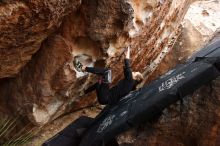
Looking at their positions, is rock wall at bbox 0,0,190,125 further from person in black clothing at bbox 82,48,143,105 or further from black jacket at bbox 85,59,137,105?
black jacket at bbox 85,59,137,105

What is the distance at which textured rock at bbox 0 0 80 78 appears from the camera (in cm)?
604

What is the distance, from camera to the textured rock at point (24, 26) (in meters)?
6.04

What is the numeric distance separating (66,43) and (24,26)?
1175 millimetres

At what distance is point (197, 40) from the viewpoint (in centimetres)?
1212

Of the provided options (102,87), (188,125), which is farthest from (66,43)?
(188,125)

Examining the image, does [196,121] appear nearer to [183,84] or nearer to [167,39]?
[183,84]

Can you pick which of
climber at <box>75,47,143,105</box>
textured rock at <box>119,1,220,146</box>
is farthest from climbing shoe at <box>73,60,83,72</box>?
textured rock at <box>119,1,220,146</box>

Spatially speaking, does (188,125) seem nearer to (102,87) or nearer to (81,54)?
(102,87)

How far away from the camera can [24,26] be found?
21.2 ft

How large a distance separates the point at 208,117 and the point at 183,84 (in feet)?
2.52

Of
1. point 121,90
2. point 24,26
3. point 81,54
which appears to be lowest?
point 121,90

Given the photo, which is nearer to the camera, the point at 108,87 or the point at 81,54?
the point at 108,87

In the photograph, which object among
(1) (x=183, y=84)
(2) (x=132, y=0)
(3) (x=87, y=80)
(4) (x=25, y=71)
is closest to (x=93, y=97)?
(3) (x=87, y=80)

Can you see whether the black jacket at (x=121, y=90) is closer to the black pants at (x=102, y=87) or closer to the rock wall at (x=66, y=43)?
the black pants at (x=102, y=87)
